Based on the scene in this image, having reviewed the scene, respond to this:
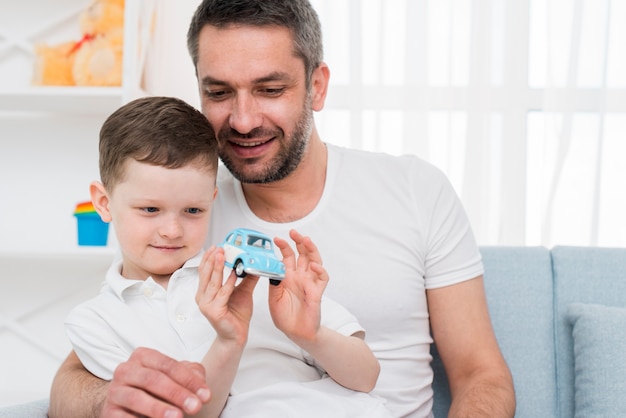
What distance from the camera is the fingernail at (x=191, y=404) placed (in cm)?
107

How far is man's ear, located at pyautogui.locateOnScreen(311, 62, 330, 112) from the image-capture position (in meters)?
1.79

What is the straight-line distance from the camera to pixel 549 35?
9.02ft

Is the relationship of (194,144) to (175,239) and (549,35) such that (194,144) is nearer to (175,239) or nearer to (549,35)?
(175,239)

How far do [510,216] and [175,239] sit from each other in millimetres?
1693

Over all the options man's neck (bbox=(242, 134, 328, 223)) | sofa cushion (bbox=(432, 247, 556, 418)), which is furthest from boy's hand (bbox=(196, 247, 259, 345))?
sofa cushion (bbox=(432, 247, 556, 418))

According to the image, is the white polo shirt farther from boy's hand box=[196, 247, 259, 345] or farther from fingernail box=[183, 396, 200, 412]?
fingernail box=[183, 396, 200, 412]

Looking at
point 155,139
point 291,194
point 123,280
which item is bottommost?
point 123,280

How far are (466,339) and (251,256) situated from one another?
29.2 inches

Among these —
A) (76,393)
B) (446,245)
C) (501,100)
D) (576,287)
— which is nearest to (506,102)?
(501,100)

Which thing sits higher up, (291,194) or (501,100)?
(501,100)

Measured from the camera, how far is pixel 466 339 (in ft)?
5.48

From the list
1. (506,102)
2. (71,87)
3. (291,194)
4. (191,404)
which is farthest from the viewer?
(506,102)

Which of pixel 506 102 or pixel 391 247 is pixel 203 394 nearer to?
pixel 391 247

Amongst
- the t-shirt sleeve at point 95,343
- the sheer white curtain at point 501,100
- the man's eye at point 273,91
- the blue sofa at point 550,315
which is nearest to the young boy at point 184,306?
the t-shirt sleeve at point 95,343
